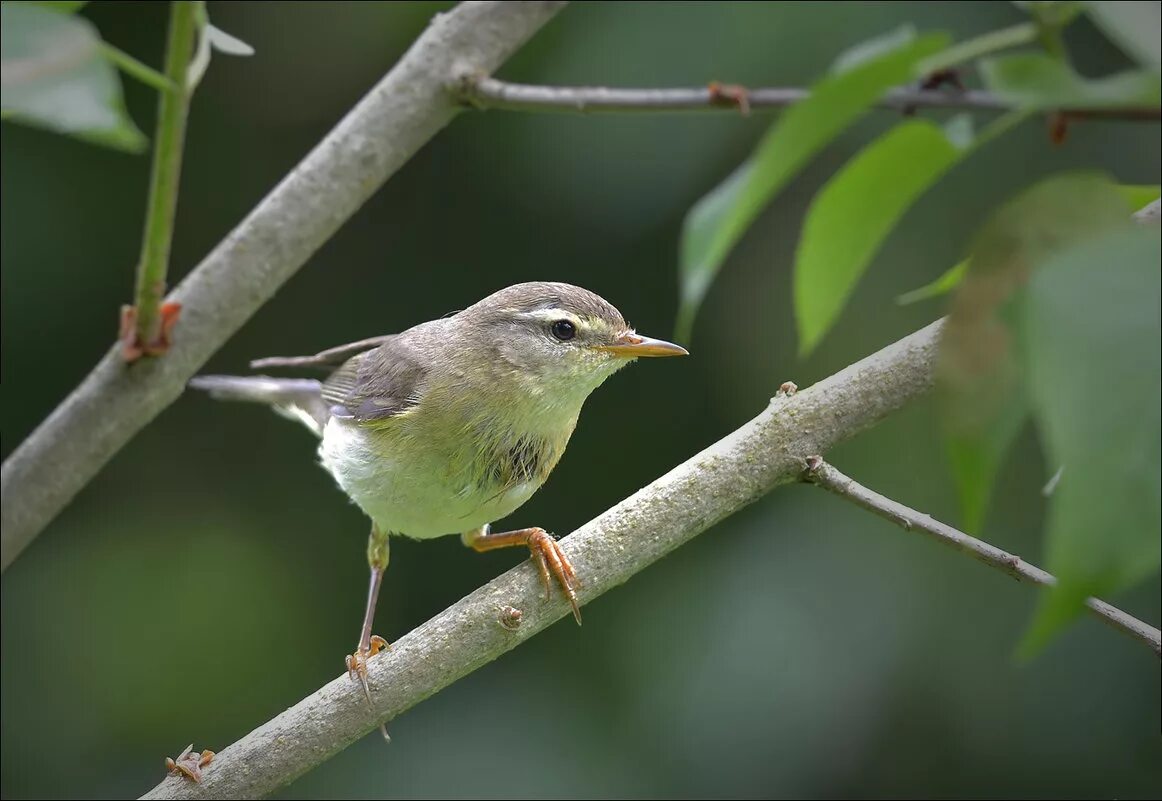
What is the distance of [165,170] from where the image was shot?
2.03 meters

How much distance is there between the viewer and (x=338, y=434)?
328 cm

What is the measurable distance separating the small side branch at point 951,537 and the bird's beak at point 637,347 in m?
0.44

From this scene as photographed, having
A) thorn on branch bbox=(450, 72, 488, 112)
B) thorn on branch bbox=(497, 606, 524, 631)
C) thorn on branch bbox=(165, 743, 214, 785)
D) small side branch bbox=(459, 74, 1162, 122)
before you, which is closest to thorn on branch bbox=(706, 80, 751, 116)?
small side branch bbox=(459, 74, 1162, 122)

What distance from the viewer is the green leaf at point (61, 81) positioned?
1019 millimetres

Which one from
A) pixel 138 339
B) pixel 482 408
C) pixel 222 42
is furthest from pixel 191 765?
pixel 222 42

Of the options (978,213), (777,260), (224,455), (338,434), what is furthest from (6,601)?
Answer: (978,213)

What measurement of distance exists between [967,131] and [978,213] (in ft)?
11.3

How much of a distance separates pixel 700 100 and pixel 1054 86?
3.98 ft

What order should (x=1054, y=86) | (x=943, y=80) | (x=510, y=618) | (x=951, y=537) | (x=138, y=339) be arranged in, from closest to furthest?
1. (x=1054, y=86)
2. (x=943, y=80)
3. (x=951, y=537)
4. (x=510, y=618)
5. (x=138, y=339)

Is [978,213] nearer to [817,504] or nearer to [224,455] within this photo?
[817,504]

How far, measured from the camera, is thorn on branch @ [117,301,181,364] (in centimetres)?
283

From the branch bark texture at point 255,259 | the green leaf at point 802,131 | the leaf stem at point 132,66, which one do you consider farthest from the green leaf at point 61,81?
the branch bark texture at point 255,259

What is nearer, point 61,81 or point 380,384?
point 61,81

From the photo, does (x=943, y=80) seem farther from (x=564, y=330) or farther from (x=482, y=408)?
(x=482, y=408)
